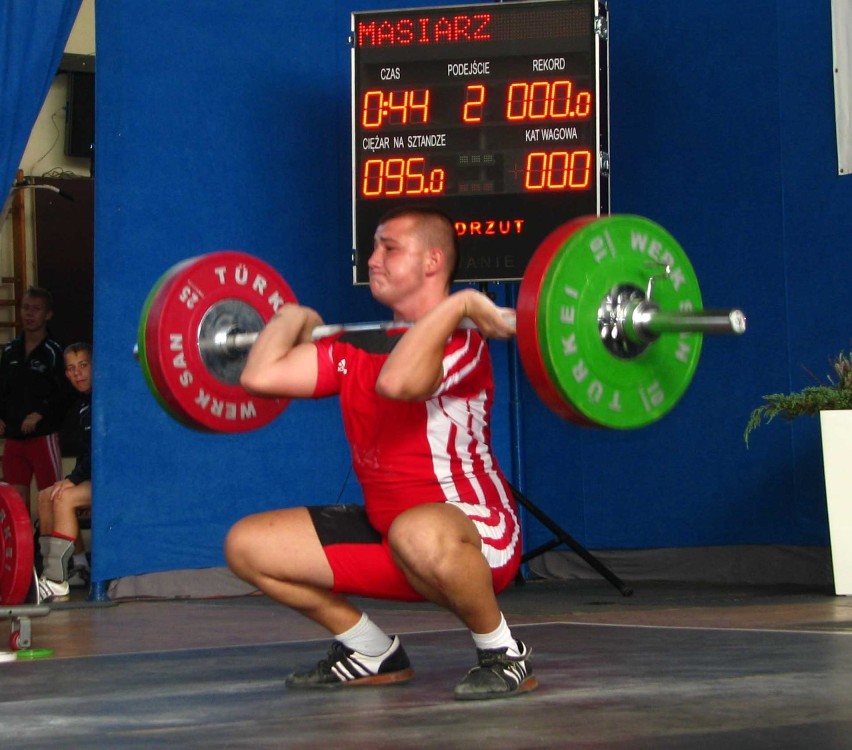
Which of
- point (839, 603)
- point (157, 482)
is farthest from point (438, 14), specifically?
point (839, 603)

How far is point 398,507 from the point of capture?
2.55 meters

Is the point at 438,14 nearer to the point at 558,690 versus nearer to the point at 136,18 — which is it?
the point at 136,18

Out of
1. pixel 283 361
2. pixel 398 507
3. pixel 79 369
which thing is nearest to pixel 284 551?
pixel 398 507

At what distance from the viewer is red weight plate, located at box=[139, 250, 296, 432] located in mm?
2723

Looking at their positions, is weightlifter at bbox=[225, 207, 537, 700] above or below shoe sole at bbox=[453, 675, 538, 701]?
above

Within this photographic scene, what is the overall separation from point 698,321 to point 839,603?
2016mm

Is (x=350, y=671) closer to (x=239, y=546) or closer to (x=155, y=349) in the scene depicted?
(x=239, y=546)

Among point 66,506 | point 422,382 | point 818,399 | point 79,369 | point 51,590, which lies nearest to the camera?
point 422,382

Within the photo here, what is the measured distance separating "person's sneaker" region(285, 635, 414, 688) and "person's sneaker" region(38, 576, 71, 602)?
8.21 ft

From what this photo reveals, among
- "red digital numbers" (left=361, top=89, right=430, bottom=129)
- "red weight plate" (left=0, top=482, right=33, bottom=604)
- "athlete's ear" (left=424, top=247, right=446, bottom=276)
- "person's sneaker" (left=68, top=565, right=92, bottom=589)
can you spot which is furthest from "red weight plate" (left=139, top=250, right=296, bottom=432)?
"person's sneaker" (left=68, top=565, right=92, bottom=589)

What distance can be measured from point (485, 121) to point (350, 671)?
7.92ft

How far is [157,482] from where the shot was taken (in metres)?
4.98

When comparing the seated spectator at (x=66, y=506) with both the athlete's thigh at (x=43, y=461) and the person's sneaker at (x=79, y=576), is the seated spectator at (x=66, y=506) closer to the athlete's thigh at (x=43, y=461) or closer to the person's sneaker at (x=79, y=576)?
the athlete's thigh at (x=43, y=461)

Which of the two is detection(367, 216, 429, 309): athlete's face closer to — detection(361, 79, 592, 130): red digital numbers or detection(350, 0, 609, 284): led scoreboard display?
detection(350, 0, 609, 284): led scoreboard display
